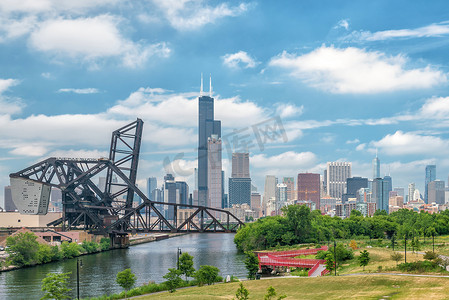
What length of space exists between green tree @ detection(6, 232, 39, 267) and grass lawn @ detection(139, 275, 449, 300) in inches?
1865

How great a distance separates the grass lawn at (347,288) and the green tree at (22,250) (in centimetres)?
4737

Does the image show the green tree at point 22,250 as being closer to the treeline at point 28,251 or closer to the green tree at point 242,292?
the treeline at point 28,251

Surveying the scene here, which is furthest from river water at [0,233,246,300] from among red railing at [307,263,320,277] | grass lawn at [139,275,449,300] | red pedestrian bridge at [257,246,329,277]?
grass lawn at [139,275,449,300]

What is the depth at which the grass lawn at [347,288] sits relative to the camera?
165 ft

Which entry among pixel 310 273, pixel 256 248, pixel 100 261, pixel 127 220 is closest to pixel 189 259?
pixel 310 273

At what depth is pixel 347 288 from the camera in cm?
5491

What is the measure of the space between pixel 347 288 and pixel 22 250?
66.8 m

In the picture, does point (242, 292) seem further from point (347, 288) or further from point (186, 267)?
point (186, 267)

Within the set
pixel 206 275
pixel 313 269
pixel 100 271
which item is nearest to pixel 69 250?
pixel 100 271

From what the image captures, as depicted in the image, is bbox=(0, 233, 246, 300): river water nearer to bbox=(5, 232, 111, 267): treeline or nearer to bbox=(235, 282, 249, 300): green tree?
bbox=(5, 232, 111, 267): treeline

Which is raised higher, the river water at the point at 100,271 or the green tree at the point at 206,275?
the green tree at the point at 206,275

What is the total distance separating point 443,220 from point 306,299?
114 metres

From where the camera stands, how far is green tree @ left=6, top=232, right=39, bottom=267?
99750 millimetres

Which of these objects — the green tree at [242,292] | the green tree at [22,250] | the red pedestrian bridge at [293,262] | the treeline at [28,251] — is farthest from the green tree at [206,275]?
the green tree at [22,250]
